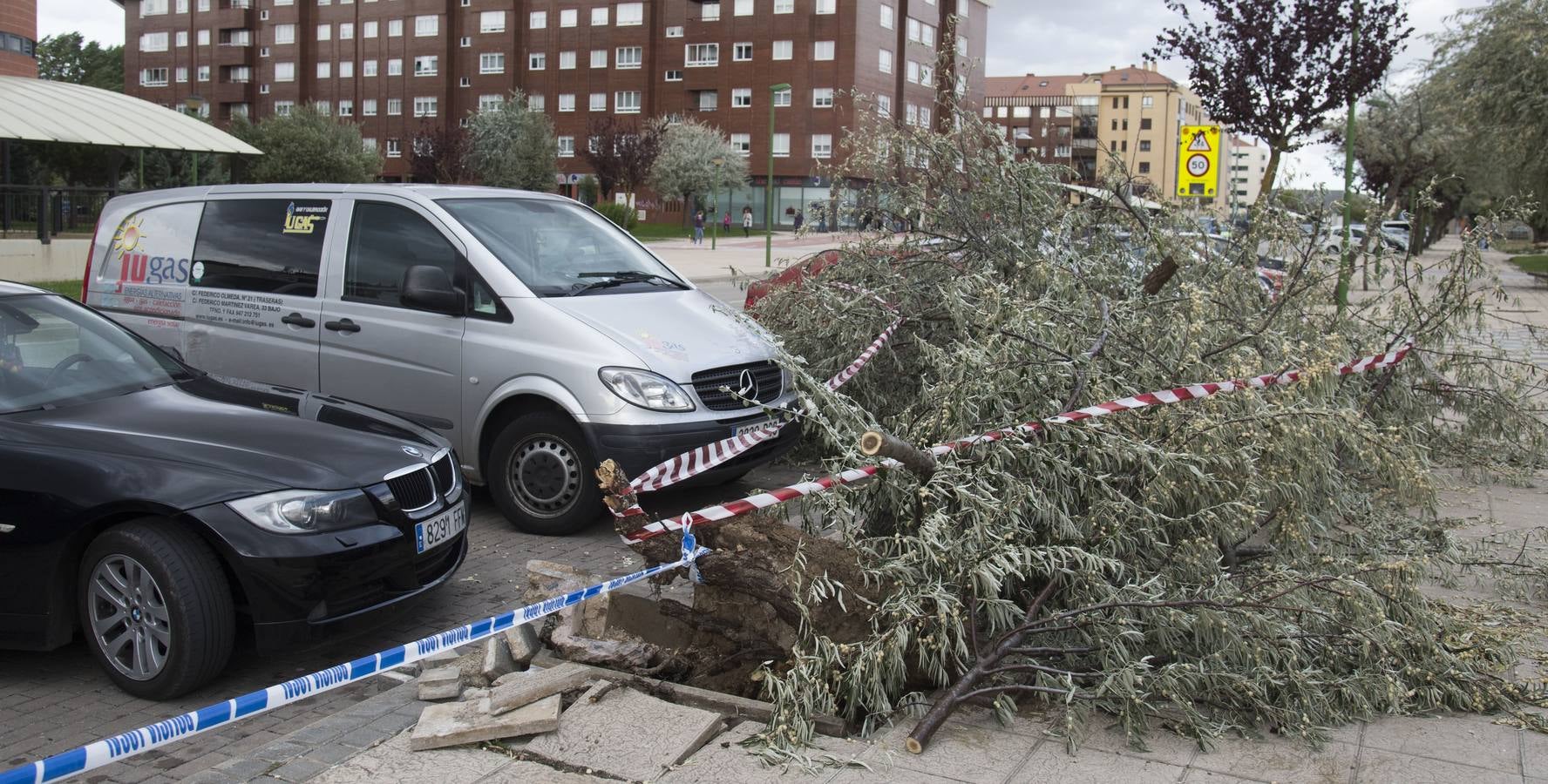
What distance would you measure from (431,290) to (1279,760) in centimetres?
486

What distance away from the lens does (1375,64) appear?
1867 centimetres

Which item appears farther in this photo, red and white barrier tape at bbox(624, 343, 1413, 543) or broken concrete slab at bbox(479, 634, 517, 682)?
red and white barrier tape at bbox(624, 343, 1413, 543)

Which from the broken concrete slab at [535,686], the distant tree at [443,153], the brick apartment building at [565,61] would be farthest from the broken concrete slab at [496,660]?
the distant tree at [443,153]

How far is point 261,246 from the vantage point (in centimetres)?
745

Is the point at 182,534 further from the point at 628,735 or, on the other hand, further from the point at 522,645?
the point at 628,735

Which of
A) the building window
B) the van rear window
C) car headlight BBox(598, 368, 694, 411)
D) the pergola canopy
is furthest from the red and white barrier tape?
the building window

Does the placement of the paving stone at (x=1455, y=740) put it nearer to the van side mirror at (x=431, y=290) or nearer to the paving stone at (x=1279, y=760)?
the paving stone at (x=1279, y=760)

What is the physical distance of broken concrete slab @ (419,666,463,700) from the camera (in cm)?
410

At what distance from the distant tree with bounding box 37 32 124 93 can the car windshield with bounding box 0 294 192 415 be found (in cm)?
10112

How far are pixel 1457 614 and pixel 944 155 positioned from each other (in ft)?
14.2

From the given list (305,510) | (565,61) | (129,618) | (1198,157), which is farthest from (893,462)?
(565,61)

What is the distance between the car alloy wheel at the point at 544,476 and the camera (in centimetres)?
655

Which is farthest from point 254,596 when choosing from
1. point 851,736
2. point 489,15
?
point 489,15

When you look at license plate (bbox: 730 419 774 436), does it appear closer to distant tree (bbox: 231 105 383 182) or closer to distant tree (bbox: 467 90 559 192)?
distant tree (bbox: 231 105 383 182)
